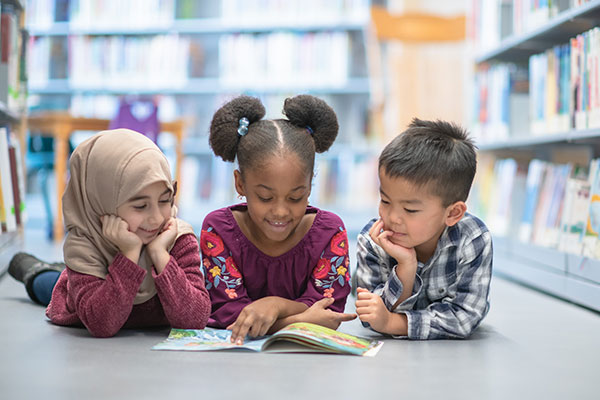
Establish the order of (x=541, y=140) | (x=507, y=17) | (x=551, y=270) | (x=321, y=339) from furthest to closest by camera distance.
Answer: (x=507, y=17), (x=541, y=140), (x=551, y=270), (x=321, y=339)

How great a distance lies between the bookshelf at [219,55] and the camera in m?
5.23

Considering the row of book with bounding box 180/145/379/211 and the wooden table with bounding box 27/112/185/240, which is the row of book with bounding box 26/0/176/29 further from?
the wooden table with bounding box 27/112/185/240

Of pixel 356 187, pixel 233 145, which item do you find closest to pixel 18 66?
pixel 233 145

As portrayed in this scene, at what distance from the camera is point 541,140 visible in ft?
9.06

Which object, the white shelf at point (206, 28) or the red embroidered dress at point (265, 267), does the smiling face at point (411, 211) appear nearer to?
the red embroidered dress at point (265, 267)

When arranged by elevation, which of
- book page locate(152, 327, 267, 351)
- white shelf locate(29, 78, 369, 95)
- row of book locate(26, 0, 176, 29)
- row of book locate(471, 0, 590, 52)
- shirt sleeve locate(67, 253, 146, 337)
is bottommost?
book page locate(152, 327, 267, 351)

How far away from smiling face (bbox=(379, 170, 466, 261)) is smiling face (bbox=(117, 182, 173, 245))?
0.51m

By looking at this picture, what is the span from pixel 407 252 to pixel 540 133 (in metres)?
1.54

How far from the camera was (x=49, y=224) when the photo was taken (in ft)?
13.6

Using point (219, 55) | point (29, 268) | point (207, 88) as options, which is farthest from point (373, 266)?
point (219, 55)

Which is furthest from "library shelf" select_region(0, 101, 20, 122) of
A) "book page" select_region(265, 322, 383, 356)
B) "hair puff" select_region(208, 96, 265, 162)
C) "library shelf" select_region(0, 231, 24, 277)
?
"book page" select_region(265, 322, 383, 356)

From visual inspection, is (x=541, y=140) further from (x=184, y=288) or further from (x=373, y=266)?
(x=184, y=288)

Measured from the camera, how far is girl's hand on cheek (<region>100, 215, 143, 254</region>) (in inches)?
58.8

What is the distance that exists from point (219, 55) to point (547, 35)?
299 centimetres
